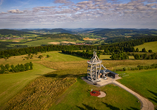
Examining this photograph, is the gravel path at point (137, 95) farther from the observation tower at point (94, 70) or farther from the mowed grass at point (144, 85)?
the observation tower at point (94, 70)

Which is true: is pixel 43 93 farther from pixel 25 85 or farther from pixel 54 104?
pixel 25 85

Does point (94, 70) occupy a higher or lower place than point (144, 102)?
higher

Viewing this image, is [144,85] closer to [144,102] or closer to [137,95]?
[137,95]

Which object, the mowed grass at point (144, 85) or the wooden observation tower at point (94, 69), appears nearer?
the mowed grass at point (144, 85)

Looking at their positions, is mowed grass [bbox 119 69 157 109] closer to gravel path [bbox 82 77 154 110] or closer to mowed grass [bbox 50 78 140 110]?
gravel path [bbox 82 77 154 110]

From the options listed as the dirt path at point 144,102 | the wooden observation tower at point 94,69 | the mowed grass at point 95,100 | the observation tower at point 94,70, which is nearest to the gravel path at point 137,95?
the dirt path at point 144,102

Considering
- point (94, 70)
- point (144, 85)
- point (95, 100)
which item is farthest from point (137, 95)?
point (94, 70)

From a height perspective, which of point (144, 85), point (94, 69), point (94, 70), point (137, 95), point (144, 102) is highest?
point (94, 69)

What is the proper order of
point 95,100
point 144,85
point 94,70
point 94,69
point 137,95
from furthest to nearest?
point 94,70, point 94,69, point 144,85, point 137,95, point 95,100

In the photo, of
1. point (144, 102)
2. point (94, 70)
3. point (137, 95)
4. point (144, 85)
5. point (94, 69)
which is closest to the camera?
point (144, 102)
